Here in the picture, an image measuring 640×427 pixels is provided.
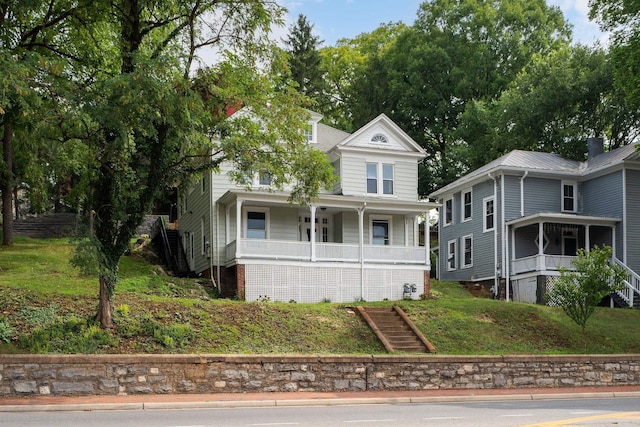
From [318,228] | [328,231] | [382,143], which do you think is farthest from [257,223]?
[382,143]

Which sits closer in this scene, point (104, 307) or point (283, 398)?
point (283, 398)

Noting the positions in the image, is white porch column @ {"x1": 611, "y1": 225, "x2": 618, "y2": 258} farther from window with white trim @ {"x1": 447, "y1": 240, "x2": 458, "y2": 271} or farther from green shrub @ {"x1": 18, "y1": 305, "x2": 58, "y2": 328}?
green shrub @ {"x1": 18, "y1": 305, "x2": 58, "y2": 328}

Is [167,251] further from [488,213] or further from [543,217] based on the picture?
[543,217]

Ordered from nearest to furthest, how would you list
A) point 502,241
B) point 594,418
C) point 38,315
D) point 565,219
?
point 594,418 → point 38,315 → point 565,219 → point 502,241

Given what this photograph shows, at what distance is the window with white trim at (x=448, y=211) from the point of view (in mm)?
41731

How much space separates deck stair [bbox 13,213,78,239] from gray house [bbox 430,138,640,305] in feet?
67.3

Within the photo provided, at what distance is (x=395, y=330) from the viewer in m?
24.0

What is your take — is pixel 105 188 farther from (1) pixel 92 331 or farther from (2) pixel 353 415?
(2) pixel 353 415

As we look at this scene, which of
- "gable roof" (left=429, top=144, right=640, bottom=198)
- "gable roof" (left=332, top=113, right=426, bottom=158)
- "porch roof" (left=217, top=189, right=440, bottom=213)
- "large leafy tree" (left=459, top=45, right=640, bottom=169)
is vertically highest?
"large leafy tree" (left=459, top=45, right=640, bottom=169)

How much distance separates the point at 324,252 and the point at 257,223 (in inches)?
141

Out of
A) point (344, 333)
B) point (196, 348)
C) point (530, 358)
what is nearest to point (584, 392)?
point (530, 358)

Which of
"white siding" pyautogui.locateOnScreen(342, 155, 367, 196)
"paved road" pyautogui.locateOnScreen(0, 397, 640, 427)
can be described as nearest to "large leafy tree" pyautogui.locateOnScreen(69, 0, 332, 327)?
"paved road" pyautogui.locateOnScreen(0, 397, 640, 427)

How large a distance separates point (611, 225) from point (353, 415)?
80.3ft

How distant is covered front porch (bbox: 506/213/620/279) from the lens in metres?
33.7
